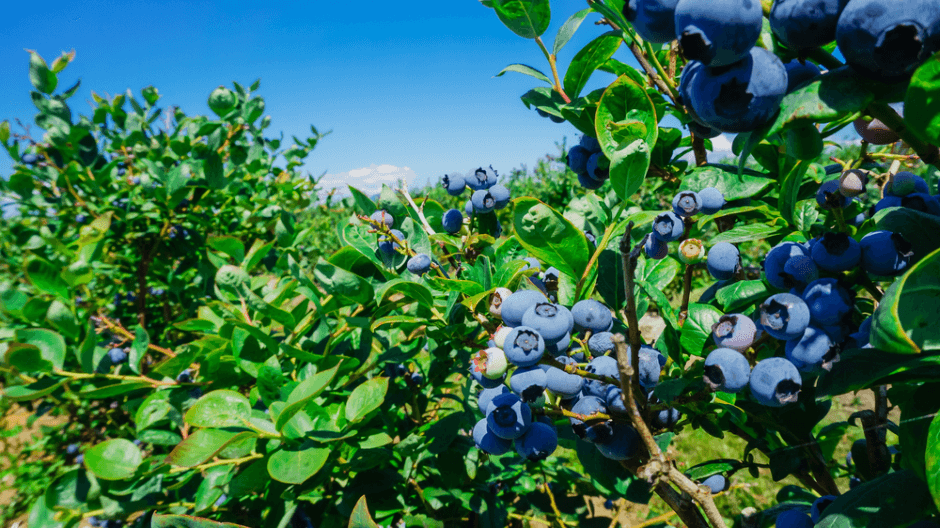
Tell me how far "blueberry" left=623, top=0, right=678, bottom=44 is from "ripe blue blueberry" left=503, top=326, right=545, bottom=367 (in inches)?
16.2

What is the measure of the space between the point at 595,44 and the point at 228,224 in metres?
2.48

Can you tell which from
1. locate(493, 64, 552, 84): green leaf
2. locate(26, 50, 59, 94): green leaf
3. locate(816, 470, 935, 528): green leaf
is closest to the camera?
locate(816, 470, 935, 528): green leaf

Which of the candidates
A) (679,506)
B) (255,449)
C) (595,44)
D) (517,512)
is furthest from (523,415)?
(517,512)

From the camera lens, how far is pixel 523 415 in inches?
32.1

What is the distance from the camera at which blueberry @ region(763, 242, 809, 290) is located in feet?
2.29

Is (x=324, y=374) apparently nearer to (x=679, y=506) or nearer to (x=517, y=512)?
(x=679, y=506)

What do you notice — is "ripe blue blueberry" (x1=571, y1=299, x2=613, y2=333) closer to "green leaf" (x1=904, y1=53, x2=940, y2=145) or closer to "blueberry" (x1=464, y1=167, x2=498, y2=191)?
"green leaf" (x1=904, y1=53, x2=940, y2=145)

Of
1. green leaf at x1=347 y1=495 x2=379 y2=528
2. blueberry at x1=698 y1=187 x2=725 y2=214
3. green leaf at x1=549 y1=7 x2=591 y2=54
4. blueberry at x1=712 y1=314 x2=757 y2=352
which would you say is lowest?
green leaf at x1=347 y1=495 x2=379 y2=528

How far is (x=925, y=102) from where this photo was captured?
0.40 meters

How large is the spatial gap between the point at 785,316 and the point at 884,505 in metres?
0.28

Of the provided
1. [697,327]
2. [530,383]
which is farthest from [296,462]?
[697,327]

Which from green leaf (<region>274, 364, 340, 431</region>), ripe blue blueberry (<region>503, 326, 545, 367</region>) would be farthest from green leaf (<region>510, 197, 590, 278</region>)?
green leaf (<region>274, 364, 340, 431</region>)

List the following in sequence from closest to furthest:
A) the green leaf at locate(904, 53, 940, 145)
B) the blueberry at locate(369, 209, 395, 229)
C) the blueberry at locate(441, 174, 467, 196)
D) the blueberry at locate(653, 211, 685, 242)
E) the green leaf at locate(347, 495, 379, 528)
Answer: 1. the green leaf at locate(904, 53, 940, 145)
2. the green leaf at locate(347, 495, 379, 528)
3. the blueberry at locate(653, 211, 685, 242)
4. the blueberry at locate(369, 209, 395, 229)
5. the blueberry at locate(441, 174, 467, 196)

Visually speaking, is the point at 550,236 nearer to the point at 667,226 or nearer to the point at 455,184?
the point at 667,226
